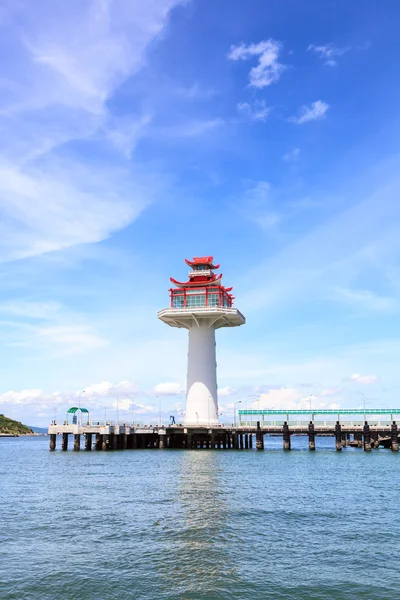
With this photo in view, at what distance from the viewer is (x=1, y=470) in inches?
2372

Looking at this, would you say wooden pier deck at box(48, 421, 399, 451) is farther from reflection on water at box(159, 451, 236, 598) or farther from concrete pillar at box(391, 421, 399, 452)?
reflection on water at box(159, 451, 236, 598)

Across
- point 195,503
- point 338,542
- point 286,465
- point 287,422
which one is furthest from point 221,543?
point 287,422

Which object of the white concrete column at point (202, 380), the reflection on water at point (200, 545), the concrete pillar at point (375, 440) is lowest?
the reflection on water at point (200, 545)

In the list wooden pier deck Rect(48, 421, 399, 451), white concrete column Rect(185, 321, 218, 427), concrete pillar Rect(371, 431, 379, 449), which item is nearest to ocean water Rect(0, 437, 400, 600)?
wooden pier deck Rect(48, 421, 399, 451)

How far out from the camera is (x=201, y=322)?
283 feet

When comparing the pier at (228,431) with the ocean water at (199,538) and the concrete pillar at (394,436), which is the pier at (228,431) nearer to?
the concrete pillar at (394,436)

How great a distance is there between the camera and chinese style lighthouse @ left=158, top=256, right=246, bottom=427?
275 ft

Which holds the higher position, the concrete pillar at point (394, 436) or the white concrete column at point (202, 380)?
the white concrete column at point (202, 380)

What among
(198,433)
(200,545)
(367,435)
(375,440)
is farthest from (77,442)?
(200,545)

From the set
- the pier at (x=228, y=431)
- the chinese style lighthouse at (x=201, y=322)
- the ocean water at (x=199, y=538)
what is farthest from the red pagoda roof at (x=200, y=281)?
the ocean water at (x=199, y=538)

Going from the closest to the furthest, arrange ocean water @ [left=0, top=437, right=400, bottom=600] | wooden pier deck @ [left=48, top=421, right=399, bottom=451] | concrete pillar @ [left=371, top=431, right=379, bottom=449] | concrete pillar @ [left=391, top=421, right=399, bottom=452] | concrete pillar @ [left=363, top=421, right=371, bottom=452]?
1. ocean water @ [left=0, top=437, right=400, bottom=600]
2. concrete pillar @ [left=363, top=421, right=371, bottom=452]
3. concrete pillar @ [left=391, top=421, right=399, bottom=452]
4. wooden pier deck @ [left=48, top=421, right=399, bottom=451]
5. concrete pillar @ [left=371, top=431, right=379, bottom=449]

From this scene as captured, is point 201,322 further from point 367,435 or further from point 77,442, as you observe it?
point 367,435

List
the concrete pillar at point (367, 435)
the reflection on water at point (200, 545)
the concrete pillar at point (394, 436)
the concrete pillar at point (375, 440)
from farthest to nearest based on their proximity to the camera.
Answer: the concrete pillar at point (375, 440) < the concrete pillar at point (394, 436) < the concrete pillar at point (367, 435) < the reflection on water at point (200, 545)

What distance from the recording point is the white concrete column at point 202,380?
275 ft
